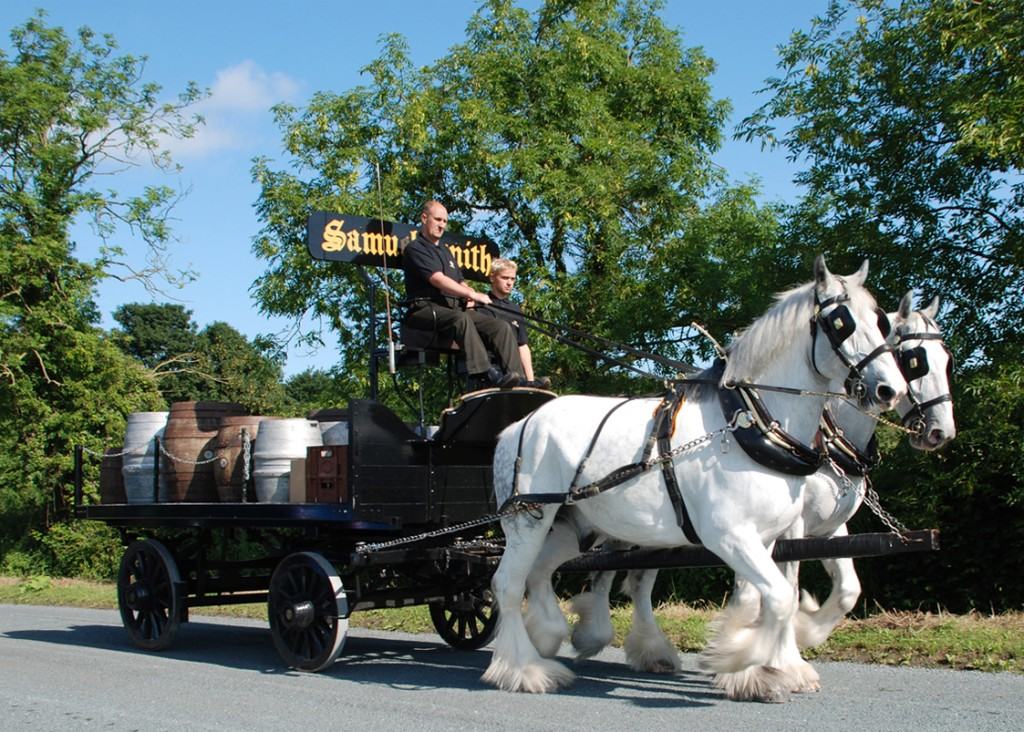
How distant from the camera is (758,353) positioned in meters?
5.98

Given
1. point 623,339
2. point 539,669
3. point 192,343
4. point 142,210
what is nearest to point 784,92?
point 623,339

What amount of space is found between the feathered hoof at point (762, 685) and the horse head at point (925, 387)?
1.35 metres

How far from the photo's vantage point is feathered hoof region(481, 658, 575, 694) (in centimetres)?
640

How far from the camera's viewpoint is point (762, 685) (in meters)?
5.61

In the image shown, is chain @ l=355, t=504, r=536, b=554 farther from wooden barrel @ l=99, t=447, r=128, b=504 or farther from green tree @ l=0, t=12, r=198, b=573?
green tree @ l=0, t=12, r=198, b=573

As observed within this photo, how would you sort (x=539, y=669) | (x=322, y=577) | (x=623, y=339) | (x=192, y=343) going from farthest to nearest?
(x=192, y=343) < (x=623, y=339) < (x=322, y=577) < (x=539, y=669)

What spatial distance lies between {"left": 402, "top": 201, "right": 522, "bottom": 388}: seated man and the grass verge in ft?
8.08

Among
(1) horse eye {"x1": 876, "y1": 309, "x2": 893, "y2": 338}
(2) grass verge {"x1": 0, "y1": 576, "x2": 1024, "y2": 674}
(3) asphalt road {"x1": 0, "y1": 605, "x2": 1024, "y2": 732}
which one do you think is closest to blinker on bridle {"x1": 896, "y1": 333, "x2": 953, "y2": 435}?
(1) horse eye {"x1": 876, "y1": 309, "x2": 893, "y2": 338}

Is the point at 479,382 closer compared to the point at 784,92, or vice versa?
the point at 479,382

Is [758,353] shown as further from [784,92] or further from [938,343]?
[784,92]

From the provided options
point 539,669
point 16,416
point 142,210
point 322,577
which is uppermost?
point 142,210

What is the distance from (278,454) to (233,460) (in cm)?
58

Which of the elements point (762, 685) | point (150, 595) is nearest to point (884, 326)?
point (762, 685)

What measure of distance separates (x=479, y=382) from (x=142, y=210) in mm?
20128
